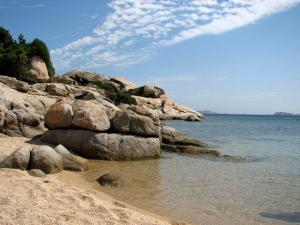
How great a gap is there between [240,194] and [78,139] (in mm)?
7689

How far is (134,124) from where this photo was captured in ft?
55.3

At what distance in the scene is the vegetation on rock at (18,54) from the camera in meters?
40.5

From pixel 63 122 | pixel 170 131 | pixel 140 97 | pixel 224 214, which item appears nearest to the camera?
pixel 224 214

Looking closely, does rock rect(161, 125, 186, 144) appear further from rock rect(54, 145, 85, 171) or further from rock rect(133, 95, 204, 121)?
rock rect(133, 95, 204, 121)

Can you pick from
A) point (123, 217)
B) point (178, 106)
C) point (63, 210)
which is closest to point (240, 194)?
point (123, 217)

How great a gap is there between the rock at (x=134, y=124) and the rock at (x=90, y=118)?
1.75 ft

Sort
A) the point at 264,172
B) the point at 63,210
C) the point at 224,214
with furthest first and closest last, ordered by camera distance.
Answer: the point at 264,172, the point at 224,214, the point at 63,210

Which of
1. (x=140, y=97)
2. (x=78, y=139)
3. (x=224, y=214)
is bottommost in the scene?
(x=224, y=214)

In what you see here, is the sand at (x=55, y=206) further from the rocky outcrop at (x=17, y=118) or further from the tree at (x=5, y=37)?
the tree at (x=5, y=37)

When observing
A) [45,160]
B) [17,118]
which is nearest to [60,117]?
[17,118]

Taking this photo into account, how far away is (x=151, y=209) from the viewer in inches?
360

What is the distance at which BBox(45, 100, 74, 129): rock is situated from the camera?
16453mm

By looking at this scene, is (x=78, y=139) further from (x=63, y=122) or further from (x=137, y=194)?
(x=137, y=194)

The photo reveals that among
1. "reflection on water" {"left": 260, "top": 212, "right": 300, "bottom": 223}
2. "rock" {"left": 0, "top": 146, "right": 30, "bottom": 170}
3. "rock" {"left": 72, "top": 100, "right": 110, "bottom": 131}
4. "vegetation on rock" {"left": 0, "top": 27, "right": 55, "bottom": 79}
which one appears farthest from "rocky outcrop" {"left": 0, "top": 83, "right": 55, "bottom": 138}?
"vegetation on rock" {"left": 0, "top": 27, "right": 55, "bottom": 79}
